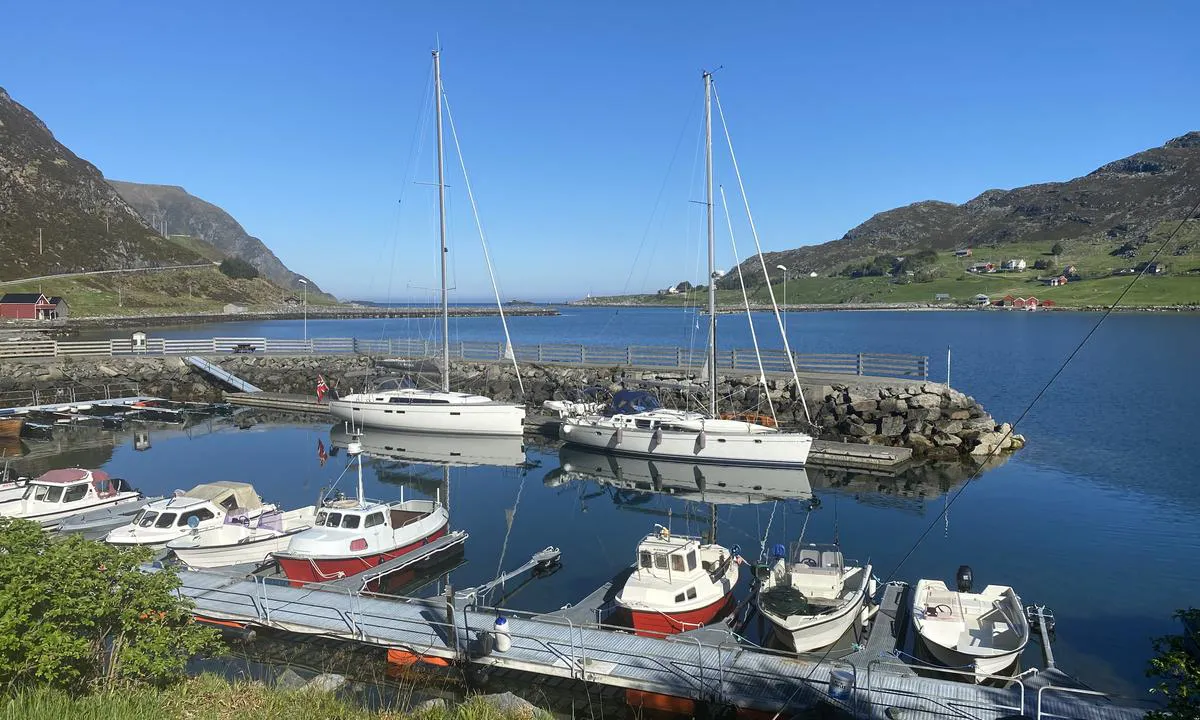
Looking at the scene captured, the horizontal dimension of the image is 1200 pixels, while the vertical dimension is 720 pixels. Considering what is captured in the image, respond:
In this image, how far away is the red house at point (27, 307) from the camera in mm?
93500

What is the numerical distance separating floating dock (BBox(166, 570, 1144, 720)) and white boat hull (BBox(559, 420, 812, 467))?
1659 cm

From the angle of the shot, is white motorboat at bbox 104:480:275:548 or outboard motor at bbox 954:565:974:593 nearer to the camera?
outboard motor at bbox 954:565:974:593

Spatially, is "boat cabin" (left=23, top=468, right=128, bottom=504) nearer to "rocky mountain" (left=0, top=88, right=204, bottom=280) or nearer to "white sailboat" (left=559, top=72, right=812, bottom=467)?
"white sailboat" (left=559, top=72, right=812, bottom=467)

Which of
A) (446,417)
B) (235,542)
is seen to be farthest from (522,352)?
(235,542)

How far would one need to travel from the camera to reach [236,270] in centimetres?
18238

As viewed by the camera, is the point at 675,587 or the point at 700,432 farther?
the point at 700,432

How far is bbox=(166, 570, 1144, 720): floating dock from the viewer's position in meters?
11.6

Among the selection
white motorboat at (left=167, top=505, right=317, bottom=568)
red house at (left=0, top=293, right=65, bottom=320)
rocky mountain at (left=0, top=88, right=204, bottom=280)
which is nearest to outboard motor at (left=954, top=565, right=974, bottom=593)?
white motorboat at (left=167, top=505, right=317, bottom=568)

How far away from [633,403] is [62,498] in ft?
73.9

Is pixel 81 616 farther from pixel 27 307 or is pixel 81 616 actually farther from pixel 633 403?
pixel 27 307

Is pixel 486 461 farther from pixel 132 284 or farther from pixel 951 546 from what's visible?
pixel 132 284

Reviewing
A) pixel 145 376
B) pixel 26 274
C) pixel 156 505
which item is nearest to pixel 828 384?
pixel 156 505

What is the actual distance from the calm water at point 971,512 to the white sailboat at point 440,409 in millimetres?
1895

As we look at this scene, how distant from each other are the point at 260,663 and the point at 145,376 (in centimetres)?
4842
